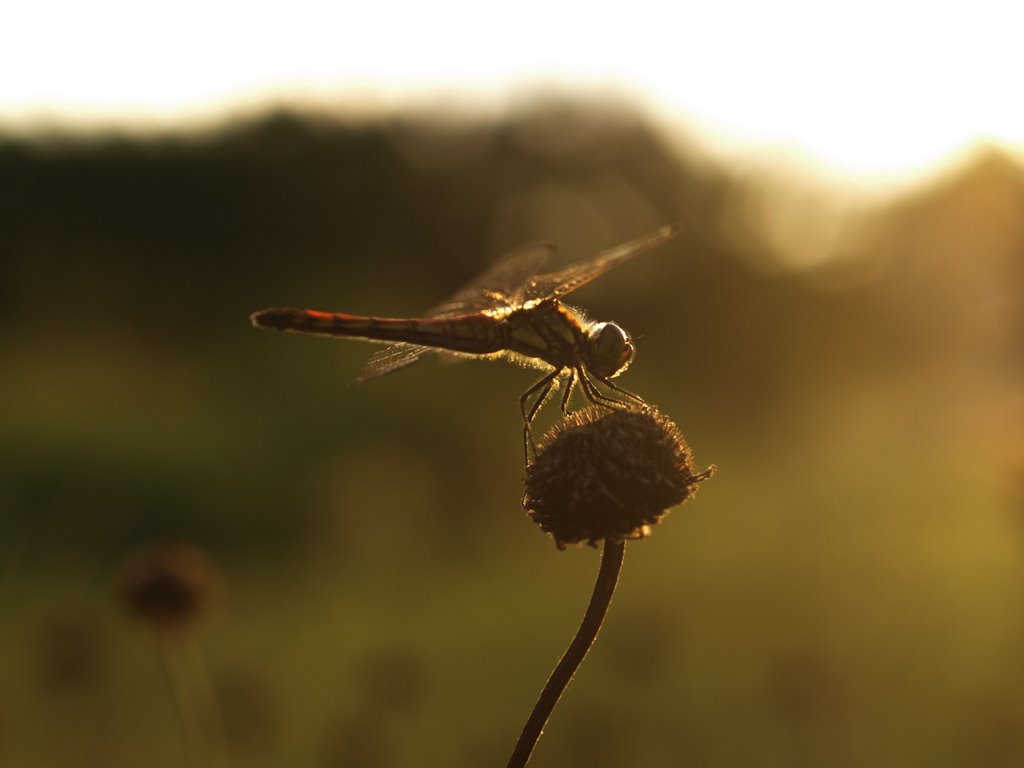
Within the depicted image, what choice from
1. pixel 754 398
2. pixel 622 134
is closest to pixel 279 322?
pixel 754 398

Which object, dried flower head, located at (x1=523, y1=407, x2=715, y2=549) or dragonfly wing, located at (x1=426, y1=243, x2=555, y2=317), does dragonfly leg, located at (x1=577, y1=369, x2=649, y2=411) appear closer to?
dragonfly wing, located at (x1=426, y1=243, x2=555, y2=317)

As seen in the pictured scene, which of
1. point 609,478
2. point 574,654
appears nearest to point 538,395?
point 609,478

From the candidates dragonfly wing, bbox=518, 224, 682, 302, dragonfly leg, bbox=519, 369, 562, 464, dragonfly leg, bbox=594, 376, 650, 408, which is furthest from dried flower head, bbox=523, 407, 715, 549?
dragonfly wing, bbox=518, 224, 682, 302

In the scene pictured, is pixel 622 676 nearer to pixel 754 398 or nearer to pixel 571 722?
pixel 571 722

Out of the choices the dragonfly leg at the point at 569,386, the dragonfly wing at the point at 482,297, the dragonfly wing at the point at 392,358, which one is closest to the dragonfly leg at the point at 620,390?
the dragonfly leg at the point at 569,386

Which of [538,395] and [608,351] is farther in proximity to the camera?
[538,395]

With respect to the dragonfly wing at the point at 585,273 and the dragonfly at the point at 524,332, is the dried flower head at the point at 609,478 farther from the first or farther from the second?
the dragonfly wing at the point at 585,273

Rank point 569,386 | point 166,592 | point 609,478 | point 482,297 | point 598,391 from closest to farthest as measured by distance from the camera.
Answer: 1. point 609,478
2. point 598,391
3. point 569,386
4. point 482,297
5. point 166,592

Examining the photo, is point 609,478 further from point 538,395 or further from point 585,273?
point 585,273
